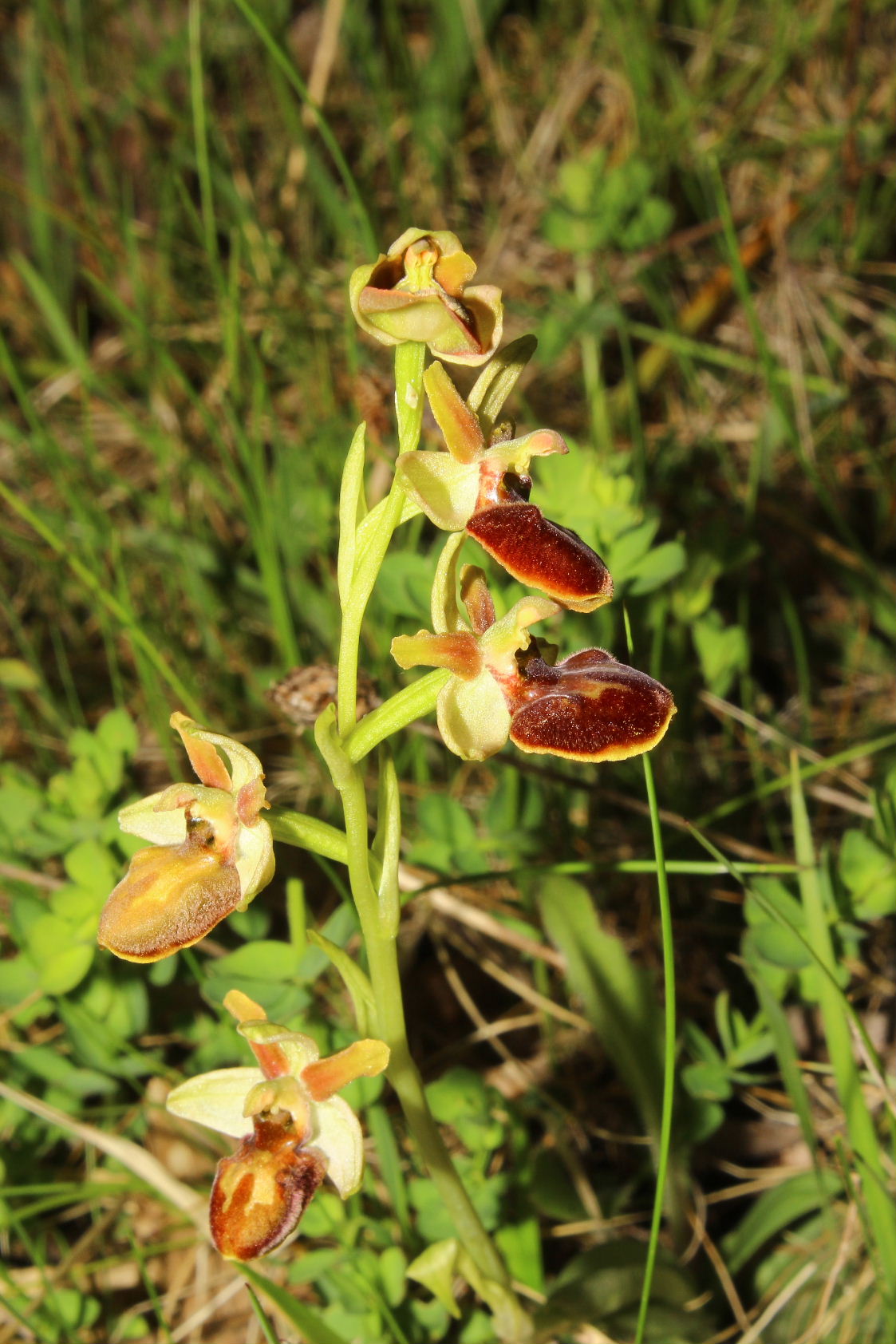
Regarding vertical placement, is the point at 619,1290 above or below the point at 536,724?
below

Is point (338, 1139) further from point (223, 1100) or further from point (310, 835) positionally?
point (310, 835)

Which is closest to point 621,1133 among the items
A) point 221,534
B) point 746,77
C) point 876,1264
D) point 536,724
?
point 876,1264

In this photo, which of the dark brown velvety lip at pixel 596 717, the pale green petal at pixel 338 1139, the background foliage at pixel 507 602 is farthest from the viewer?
the background foliage at pixel 507 602

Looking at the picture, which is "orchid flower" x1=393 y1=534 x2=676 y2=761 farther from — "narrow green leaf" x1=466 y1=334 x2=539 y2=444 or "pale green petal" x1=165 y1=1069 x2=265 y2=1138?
"pale green petal" x1=165 y1=1069 x2=265 y2=1138

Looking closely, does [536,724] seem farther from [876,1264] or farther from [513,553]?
[876,1264]

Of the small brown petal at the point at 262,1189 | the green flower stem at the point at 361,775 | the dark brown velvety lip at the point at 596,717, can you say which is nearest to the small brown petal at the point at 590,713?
the dark brown velvety lip at the point at 596,717

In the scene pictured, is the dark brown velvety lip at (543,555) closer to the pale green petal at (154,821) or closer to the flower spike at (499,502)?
the flower spike at (499,502)
